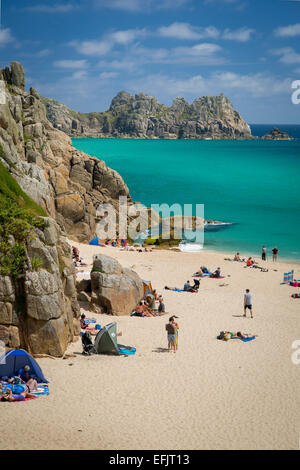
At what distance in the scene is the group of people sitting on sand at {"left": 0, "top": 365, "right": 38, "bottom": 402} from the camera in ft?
40.1

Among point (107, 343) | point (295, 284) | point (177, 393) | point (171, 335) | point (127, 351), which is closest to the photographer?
point (177, 393)

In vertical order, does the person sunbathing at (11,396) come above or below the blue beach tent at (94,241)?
below

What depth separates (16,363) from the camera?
13.2m

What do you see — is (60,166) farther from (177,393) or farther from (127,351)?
(177,393)

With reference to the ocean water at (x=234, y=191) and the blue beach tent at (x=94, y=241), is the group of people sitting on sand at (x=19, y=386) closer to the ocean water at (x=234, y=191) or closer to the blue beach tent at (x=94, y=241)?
the blue beach tent at (x=94, y=241)

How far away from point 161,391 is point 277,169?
106354 mm

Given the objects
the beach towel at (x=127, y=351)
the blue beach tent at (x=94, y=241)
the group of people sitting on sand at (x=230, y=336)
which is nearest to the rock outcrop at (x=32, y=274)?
the beach towel at (x=127, y=351)

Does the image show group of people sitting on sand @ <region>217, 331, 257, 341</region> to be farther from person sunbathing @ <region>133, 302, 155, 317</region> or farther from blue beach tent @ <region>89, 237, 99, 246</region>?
blue beach tent @ <region>89, 237, 99, 246</region>

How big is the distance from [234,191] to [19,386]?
231 feet

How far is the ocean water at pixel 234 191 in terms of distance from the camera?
153ft

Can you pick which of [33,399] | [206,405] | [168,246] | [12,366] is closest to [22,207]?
[12,366]
